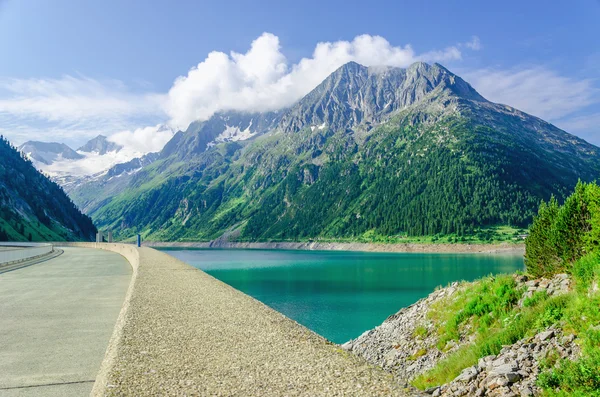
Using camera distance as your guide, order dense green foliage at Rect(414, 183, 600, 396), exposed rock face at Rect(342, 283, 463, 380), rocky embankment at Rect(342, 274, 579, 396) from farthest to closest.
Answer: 1. exposed rock face at Rect(342, 283, 463, 380)
2. rocky embankment at Rect(342, 274, 579, 396)
3. dense green foliage at Rect(414, 183, 600, 396)

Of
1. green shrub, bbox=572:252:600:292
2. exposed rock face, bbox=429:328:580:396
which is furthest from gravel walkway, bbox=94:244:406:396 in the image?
green shrub, bbox=572:252:600:292

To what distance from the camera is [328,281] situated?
233 feet

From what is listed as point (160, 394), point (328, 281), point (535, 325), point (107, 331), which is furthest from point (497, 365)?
point (328, 281)

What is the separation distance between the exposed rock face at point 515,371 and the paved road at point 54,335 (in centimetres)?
934

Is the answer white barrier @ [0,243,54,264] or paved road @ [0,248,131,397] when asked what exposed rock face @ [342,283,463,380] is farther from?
white barrier @ [0,243,54,264]

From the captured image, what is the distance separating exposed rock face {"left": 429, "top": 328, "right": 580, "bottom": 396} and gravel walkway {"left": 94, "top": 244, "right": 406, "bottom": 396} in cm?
261

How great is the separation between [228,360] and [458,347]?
41.9ft

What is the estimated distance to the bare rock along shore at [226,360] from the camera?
8789mm

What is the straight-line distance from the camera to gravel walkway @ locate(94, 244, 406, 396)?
8773mm

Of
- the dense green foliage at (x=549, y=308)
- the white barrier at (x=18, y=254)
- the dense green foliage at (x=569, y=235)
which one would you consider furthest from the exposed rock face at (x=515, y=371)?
the white barrier at (x=18, y=254)

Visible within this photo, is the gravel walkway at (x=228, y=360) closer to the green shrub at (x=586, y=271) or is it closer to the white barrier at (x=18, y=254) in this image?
the green shrub at (x=586, y=271)

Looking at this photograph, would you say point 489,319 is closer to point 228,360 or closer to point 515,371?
point 515,371

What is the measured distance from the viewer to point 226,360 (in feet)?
35.2

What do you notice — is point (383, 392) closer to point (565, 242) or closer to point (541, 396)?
point (541, 396)
